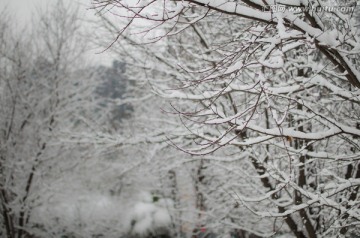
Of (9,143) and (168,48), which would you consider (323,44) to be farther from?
(9,143)

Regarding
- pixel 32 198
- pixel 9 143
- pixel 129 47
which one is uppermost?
pixel 129 47

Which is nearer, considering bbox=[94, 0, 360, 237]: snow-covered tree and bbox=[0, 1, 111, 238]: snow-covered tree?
bbox=[94, 0, 360, 237]: snow-covered tree

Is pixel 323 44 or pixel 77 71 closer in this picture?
pixel 323 44

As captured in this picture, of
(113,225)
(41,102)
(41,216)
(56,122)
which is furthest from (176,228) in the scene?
(41,102)

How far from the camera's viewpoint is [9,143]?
26.5 feet

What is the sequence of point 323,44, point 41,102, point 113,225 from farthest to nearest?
point 113,225
point 41,102
point 323,44

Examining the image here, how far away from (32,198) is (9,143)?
155 centimetres

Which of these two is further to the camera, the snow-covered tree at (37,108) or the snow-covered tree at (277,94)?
the snow-covered tree at (37,108)

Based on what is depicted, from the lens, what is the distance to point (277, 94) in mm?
2359

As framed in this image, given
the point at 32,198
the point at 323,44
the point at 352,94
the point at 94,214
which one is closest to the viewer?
the point at 323,44

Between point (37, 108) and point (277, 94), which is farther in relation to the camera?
point (37, 108)

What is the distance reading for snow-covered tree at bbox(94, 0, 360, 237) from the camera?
1890mm

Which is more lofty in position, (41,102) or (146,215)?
(41,102)

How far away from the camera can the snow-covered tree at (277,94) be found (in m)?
1.89
